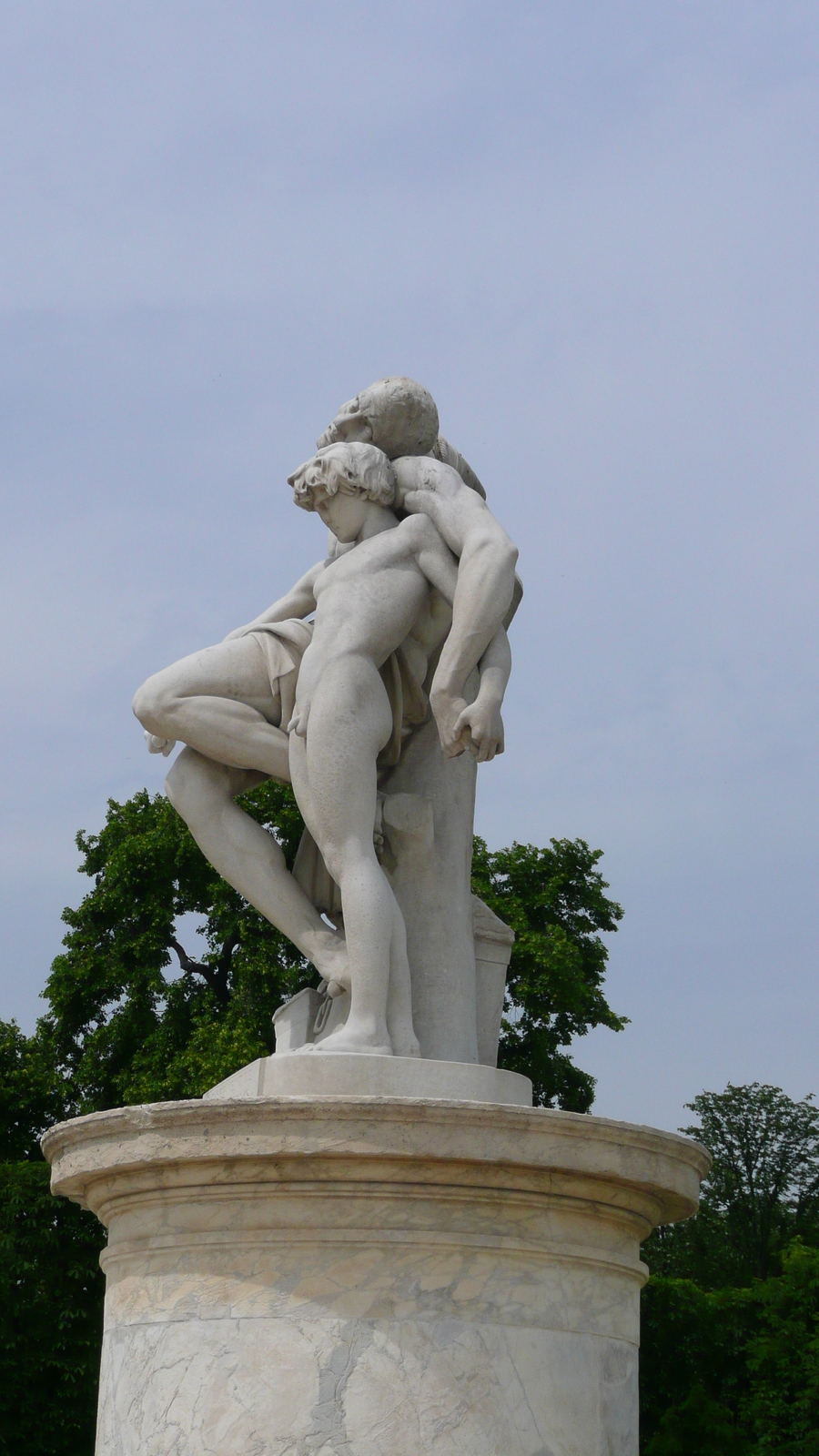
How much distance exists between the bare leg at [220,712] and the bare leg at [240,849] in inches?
3.7

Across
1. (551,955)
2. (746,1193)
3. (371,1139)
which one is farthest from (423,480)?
(746,1193)

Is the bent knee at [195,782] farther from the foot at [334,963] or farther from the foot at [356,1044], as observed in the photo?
the foot at [356,1044]

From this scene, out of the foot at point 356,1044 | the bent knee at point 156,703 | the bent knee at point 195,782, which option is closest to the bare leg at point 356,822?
the foot at point 356,1044

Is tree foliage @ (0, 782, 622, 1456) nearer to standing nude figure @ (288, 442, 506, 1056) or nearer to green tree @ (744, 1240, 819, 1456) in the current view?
green tree @ (744, 1240, 819, 1456)

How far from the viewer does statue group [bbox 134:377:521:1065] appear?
5.66 meters

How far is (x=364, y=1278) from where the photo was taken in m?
4.95

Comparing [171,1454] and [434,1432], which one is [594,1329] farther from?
[171,1454]

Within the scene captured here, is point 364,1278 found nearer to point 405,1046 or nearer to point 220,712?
point 405,1046

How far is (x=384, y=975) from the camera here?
550cm

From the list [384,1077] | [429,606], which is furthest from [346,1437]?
[429,606]

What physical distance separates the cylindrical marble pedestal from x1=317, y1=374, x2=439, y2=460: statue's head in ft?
8.85

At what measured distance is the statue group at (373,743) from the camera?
5656mm

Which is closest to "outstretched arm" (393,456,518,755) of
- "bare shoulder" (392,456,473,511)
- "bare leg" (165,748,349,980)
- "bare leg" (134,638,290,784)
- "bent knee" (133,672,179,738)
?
"bare shoulder" (392,456,473,511)

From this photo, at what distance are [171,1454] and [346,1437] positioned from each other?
21.1 inches
